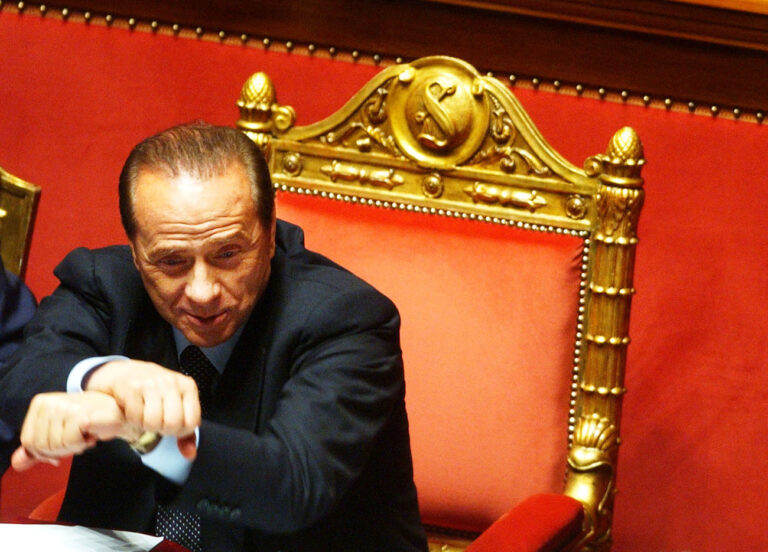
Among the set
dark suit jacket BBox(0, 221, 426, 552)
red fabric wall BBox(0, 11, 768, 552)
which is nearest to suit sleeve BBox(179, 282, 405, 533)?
dark suit jacket BBox(0, 221, 426, 552)

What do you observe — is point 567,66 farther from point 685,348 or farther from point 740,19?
point 685,348

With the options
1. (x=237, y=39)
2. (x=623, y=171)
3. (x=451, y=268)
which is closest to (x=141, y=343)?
(x=451, y=268)

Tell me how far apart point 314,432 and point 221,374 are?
19 cm

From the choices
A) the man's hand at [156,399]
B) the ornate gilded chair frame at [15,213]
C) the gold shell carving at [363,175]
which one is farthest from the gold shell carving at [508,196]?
the man's hand at [156,399]

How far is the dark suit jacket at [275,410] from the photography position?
3.58 feet

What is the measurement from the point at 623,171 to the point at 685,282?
0.65m

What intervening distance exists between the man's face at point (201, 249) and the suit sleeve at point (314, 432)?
0.28 ft

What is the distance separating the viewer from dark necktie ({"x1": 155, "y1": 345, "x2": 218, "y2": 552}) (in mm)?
1272

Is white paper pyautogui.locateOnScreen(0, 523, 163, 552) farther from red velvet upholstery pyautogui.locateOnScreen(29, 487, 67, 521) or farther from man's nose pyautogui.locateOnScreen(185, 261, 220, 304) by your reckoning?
red velvet upholstery pyautogui.locateOnScreen(29, 487, 67, 521)

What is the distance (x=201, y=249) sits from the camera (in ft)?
3.87

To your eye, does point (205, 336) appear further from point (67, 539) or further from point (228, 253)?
point (67, 539)

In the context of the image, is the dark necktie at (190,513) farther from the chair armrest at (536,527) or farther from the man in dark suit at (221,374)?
the chair armrest at (536,527)

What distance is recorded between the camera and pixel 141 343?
1332 millimetres

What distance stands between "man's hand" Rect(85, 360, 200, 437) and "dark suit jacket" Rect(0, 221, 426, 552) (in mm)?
84
